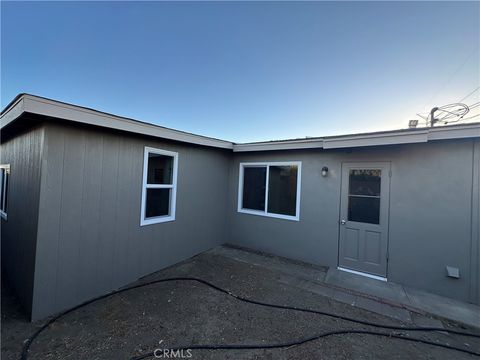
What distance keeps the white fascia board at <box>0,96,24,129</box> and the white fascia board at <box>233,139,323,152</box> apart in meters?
3.83

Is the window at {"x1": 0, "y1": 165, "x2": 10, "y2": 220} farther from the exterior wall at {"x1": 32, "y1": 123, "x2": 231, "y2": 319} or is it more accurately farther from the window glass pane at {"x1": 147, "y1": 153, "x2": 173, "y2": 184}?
the window glass pane at {"x1": 147, "y1": 153, "x2": 173, "y2": 184}

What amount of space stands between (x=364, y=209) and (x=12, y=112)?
5692 mm

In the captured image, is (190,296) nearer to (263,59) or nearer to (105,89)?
(263,59)

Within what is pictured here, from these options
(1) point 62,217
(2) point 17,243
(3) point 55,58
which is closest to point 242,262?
(1) point 62,217

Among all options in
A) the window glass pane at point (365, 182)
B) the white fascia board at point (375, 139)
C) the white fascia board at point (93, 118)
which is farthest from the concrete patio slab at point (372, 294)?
the white fascia board at point (93, 118)

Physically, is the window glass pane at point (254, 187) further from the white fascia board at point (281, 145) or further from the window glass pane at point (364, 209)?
the window glass pane at point (364, 209)

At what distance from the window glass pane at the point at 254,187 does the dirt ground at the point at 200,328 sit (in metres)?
2.36

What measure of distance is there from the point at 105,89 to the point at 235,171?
19.0 feet

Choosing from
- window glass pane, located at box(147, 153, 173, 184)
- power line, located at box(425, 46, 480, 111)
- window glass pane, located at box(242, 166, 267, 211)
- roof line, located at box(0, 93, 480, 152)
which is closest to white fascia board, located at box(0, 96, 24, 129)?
roof line, located at box(0, 93, 480, 152)

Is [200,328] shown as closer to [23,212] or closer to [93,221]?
[93,221]

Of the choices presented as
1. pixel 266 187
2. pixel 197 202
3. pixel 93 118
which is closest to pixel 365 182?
pixel 266 187

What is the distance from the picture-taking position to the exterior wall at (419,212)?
3.20m

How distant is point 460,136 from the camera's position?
301cm

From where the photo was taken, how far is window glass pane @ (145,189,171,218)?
3.79 metres
